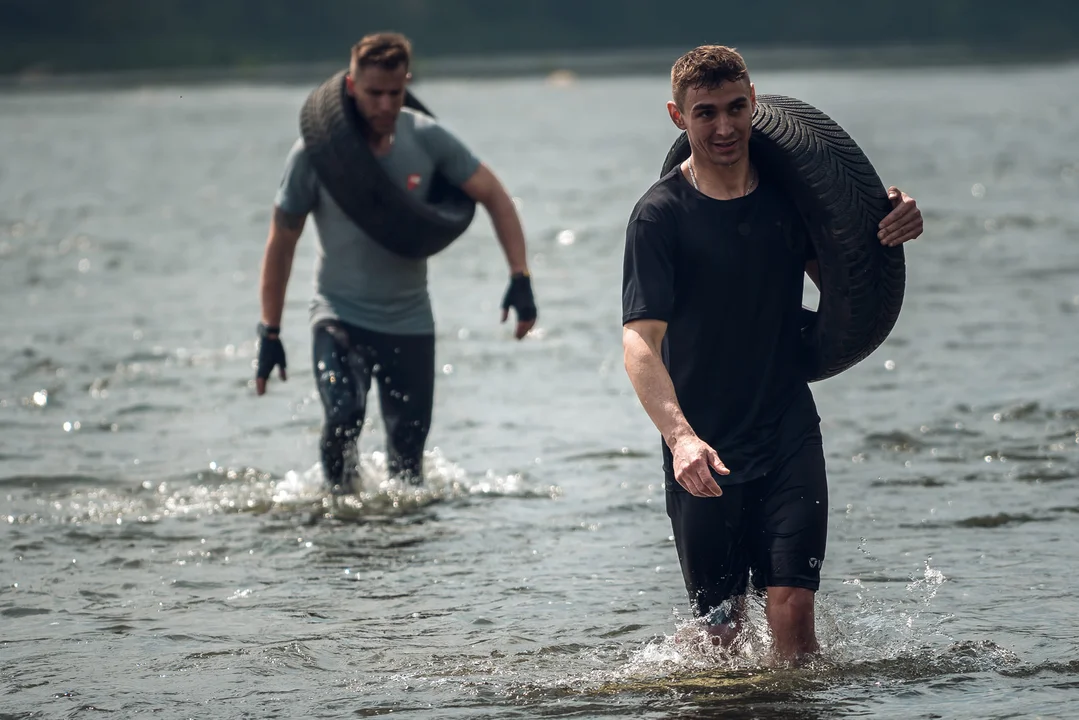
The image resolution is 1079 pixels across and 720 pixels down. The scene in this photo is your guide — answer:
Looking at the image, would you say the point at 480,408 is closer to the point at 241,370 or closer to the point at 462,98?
the point at 241,370

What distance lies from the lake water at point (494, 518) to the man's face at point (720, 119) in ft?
5.26

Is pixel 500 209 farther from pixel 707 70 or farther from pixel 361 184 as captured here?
pixel 707 70

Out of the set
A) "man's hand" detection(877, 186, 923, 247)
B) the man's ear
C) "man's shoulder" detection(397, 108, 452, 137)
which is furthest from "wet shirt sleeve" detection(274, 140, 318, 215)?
"man's hand" detection(877, 186, 923, 247)

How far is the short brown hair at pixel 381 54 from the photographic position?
7566mm

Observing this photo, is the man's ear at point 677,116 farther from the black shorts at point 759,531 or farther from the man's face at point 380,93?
the man's face at point 380,93

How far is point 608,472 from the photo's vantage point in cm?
955

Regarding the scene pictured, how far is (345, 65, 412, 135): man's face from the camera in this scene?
763 centimetres

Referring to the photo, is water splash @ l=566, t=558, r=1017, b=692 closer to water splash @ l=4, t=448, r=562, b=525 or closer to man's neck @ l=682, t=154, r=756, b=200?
man's neck @ l=682, t=154, r=756, b=200

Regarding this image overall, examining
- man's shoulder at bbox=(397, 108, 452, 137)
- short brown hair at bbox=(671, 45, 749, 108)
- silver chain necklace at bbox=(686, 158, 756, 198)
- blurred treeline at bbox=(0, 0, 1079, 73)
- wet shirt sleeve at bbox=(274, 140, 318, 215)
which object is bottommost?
silver chain necklace at bbox=(686, 158, 756, 198)

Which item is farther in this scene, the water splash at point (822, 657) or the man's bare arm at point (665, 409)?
the water splash at point (822, 657)

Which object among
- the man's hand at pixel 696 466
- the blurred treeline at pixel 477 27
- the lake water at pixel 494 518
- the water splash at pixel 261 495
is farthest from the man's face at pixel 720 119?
the blurred treeline at pixel 477 27

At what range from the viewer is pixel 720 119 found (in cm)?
509

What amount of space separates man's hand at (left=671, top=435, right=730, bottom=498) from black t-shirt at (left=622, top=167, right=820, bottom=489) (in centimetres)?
40

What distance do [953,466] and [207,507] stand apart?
3.74 metres
